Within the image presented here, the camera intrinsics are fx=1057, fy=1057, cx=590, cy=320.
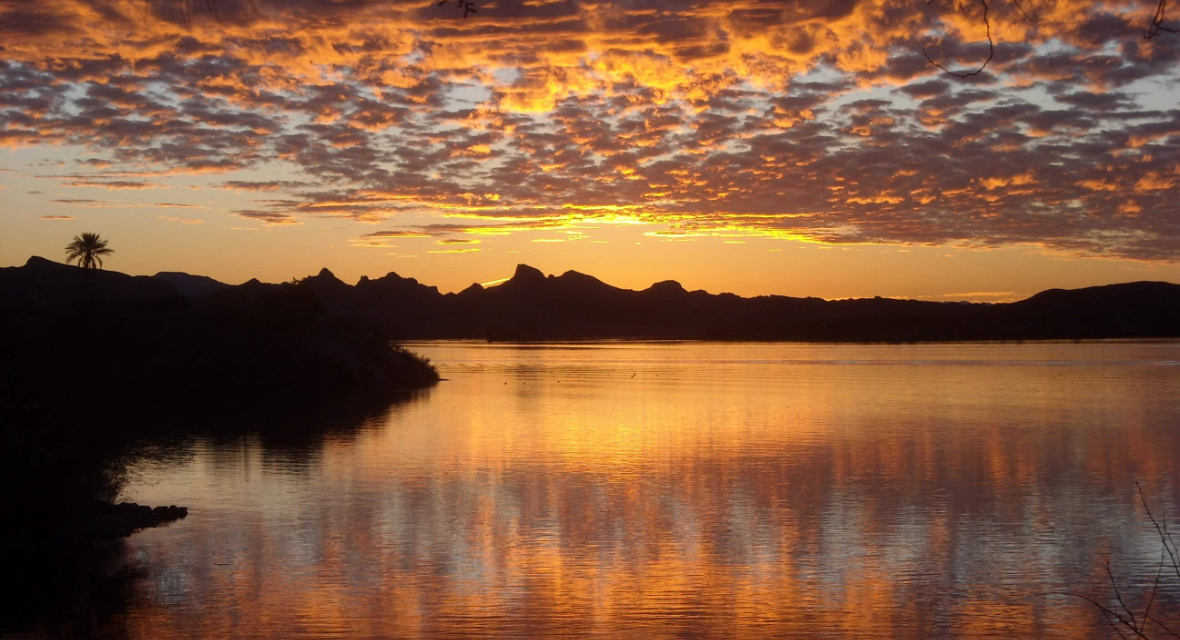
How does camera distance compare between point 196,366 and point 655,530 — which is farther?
point 196,366

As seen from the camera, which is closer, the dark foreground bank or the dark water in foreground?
the dark water in foreground

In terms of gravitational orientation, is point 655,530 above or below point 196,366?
below

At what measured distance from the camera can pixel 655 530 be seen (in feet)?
62.3

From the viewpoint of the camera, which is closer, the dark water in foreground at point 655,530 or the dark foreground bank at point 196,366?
the dark water in foreground at point 655,530

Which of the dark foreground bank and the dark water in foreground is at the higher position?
the dark foreground bank

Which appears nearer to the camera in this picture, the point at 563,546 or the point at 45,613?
the point at 45,613

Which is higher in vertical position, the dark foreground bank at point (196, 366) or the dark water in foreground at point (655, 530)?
the dark foreground bank at point (196, 366)

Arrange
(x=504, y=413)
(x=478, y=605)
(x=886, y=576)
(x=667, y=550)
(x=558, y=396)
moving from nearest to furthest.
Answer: (x=478, y=605)
(x=886, y=576)
(x=667, y=550)
(x=504, y=413)
(x=558, y=396)

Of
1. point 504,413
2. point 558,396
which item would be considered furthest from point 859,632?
point 558,396

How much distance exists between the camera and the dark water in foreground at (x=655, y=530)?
13.7 meters

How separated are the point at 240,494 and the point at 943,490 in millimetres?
15606

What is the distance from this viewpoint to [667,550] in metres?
17.3

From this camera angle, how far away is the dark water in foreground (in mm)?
13664

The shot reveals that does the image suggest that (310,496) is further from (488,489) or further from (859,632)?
(859,632)
